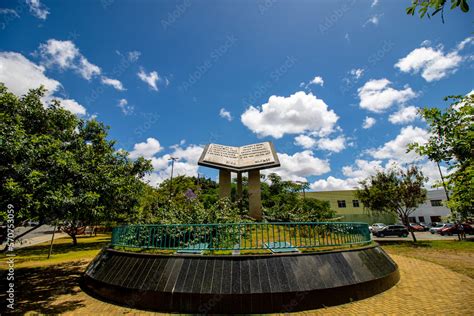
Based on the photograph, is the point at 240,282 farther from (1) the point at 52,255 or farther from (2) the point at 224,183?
(1) the point at 52,255

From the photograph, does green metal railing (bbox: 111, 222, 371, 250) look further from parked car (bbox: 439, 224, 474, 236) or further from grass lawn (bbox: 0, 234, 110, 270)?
parked car (bbox: 439, 224, 474, 236)

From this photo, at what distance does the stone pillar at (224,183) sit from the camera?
17.8m

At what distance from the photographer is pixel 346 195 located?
159 feet

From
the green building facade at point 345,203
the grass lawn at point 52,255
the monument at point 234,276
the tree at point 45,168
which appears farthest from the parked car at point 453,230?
the grass lawn at point 52,255

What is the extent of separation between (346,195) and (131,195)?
44824 mm

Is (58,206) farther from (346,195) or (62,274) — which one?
(346,195)

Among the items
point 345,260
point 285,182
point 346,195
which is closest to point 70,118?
point 345,260

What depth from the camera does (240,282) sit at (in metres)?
5.62

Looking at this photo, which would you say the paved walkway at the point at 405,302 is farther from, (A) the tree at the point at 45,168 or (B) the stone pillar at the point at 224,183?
(B) the stone pillar at the point at 224,183

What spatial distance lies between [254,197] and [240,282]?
1205 centimetres

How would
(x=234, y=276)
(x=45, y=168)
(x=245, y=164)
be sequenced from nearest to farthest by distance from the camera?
(x=234, y=276)
(x=45, y=168)
(x=245, y=164)

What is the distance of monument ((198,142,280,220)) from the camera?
17.5 m

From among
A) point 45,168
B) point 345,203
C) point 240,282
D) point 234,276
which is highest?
point 345,203

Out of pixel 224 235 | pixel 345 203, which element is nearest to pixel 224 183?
pixel 224 235
